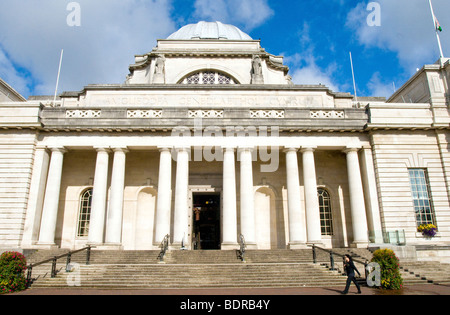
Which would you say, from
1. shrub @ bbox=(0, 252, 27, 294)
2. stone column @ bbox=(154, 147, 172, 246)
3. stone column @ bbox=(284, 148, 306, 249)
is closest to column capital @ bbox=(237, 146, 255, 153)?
stone column @ bbox=(284, 148, 306, 249)

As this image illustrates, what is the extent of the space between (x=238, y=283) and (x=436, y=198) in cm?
1361

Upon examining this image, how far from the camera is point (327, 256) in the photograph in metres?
17.1

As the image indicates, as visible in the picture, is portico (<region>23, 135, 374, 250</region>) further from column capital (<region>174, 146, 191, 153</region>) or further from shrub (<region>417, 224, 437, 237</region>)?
shrub (<region>417, 224, 437, 237</region>)

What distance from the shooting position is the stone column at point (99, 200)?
19.1 m

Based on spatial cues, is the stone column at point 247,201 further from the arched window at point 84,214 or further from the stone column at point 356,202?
the arched window at point 84,214

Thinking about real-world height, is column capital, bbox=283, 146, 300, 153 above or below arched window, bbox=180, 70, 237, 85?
below

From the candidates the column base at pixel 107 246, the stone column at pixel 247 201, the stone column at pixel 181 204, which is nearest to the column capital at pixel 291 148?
the stone column at pixel 247 201

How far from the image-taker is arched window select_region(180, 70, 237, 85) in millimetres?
27828

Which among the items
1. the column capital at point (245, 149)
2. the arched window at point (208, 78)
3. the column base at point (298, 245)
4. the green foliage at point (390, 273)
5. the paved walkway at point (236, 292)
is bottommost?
the paved walkway at point (236, 292)

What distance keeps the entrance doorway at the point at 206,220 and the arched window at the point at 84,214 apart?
22.1ft

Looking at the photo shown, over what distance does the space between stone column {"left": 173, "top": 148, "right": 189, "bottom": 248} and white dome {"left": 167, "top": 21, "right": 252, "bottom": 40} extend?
17.7 meters

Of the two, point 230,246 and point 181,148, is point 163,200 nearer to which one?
point 181,148

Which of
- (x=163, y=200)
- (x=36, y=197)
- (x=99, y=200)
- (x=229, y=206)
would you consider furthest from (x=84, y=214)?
(x=229, y=206)
